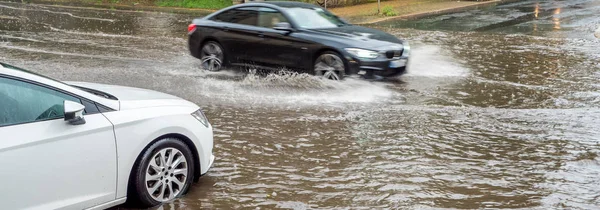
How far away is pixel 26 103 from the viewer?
401 cm

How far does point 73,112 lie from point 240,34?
22.8ft

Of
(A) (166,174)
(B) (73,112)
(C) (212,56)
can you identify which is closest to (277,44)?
(C) (212,56)

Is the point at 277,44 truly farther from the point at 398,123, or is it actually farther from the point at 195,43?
the point at 398,123

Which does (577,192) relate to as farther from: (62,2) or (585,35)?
(62,2)

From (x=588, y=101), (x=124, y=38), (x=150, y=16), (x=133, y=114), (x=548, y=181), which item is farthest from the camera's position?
(x=150, y=16)

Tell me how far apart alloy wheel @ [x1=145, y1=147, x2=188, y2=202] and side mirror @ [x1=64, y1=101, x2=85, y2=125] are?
724 millimetres

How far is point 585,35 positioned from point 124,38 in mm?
13420

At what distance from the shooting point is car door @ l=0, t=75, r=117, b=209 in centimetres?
375

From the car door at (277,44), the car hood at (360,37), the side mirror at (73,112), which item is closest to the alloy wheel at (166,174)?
the side mirror at (73,112)

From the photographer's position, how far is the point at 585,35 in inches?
664

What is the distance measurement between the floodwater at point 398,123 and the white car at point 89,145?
432mm

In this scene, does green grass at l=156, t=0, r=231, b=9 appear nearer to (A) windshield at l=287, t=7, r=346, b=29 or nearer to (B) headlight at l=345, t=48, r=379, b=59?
(A) windshield at l=287, t=7, r=346, b=29

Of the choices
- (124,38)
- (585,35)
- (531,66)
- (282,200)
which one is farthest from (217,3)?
(282,200)

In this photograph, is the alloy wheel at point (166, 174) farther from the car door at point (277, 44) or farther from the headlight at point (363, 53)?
the car door at point (277, 44)
